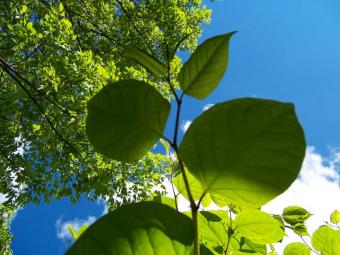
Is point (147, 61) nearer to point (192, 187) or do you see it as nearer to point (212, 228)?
point (192, 187)

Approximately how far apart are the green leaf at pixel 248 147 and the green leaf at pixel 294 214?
61cm

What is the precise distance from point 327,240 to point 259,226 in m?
0.24

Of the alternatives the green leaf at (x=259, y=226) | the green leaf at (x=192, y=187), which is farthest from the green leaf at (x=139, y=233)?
the green leaf at (x=259, y=226)

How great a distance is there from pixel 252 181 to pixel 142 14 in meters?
8.21

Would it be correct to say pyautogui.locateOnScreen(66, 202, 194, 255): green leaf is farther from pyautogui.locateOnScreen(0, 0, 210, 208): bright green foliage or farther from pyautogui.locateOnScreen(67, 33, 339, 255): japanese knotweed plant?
pyautogui.locateOnScreen(0, 0, 210, 208): bright green foliage

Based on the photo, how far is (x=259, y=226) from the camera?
1.95ft

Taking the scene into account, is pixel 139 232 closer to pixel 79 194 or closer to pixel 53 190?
pixel 79 194

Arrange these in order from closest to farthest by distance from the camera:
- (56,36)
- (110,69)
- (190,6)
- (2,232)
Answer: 1. (56,36)
2. (110,69)
3. (190,6)
4. (2,232)

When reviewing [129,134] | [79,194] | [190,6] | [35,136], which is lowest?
[129,134]

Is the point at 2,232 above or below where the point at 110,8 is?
below

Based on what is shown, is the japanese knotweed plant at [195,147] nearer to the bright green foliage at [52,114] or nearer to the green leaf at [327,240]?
the green leaf at [327,240]

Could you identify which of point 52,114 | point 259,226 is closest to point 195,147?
point 259,226

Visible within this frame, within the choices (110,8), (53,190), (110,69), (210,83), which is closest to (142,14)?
(110,8)

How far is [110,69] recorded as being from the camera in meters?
5.66
